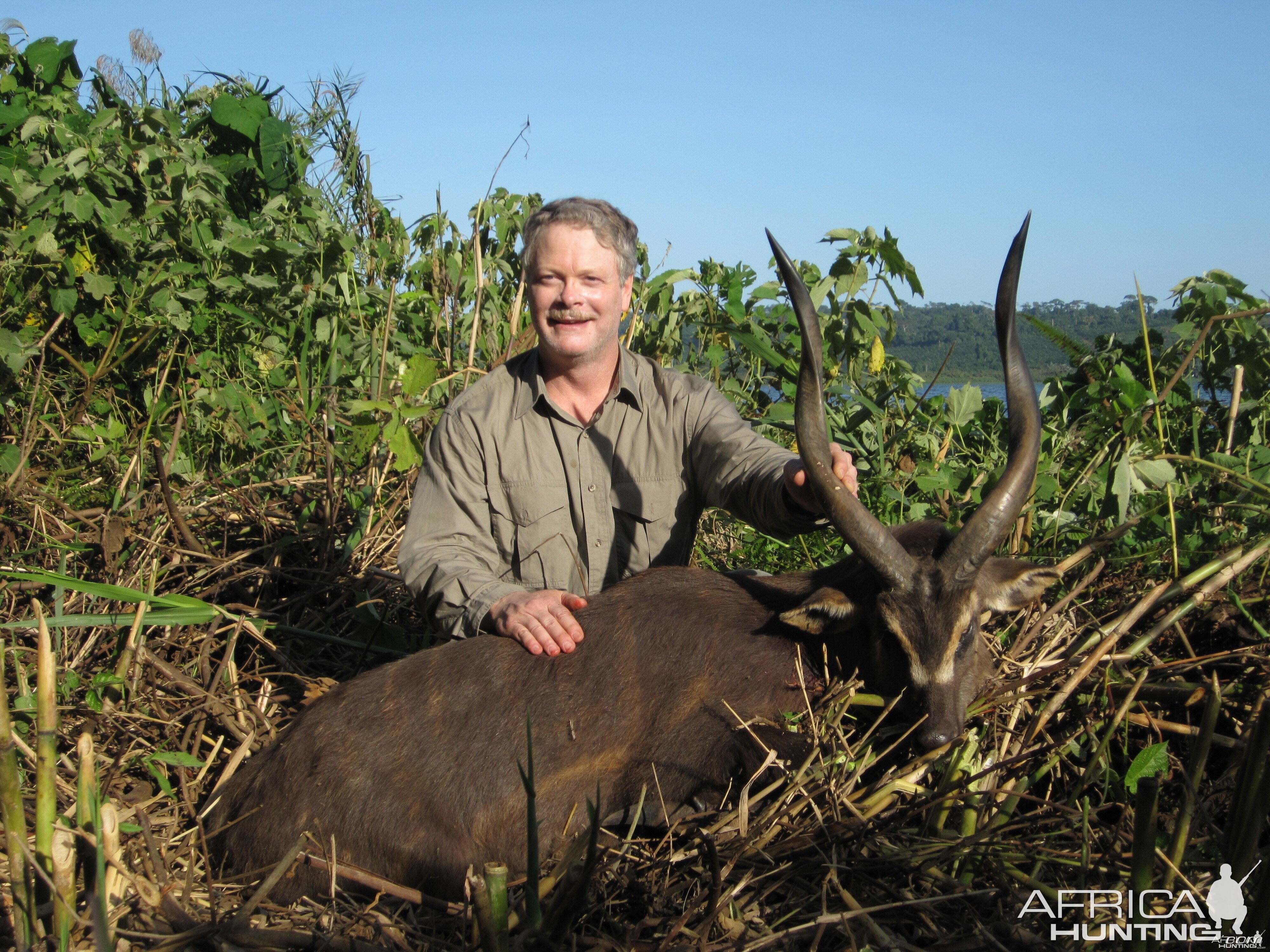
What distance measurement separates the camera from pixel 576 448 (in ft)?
16.3

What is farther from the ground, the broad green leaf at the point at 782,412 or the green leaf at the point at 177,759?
the broad green leaf at the point at 782,412

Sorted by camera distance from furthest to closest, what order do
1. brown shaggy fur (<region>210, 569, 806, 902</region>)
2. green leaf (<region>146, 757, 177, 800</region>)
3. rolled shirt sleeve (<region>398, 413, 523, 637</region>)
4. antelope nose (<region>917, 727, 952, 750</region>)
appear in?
rolled shirt sleeve (<region>398, 413, 523, 637</region>)
green leaf (<region>146, 757, 177, 800</region>)
brown shaggy fur (<region>210, 569, 806, 902</region>)
antelope nose (<region>917, 727, 952, 750</region>)

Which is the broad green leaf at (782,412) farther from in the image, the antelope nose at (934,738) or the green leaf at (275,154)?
the green leaf at (275,154)

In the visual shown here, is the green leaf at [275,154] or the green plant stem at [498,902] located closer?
the green plant stem at [498,902]

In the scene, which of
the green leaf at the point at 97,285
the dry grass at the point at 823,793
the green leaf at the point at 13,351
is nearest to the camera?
the dry grass at the point at 823,793

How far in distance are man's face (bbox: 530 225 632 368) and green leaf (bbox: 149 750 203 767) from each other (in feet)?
8.06

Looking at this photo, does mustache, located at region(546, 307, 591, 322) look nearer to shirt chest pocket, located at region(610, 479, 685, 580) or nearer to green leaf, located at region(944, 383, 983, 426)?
shirt chest pocket, located at region(610, 479, 685, 580)

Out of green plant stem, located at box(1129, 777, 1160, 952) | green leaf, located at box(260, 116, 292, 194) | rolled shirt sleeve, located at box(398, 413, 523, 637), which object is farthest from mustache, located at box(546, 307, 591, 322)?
green leaf, located at box(260, 116, 292, 194)

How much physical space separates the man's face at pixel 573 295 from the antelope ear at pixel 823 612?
5.99ft

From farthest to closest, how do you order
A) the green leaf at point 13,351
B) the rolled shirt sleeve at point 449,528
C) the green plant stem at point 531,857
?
the green leaf at point 13,351 < the rolled shirt sleeve at point 449,528 < the green plant stem at point 531,857

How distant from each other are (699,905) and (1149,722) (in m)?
1.89

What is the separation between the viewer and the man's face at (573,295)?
15.8 feet

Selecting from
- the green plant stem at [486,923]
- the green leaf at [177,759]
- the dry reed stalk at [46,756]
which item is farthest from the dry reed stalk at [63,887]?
the green leaf at [177,759]

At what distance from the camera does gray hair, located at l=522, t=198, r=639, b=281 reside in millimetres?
4895
